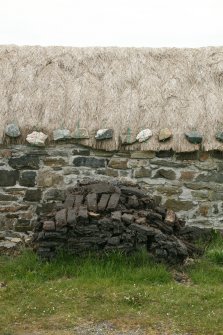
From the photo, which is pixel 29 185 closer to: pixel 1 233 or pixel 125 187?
pixel 1 233

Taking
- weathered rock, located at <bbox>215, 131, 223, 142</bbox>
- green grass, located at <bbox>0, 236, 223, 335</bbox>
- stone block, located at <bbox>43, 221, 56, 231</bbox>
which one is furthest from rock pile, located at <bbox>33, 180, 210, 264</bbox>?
weathered rock, located at <bbox>215, 131, 223, 142</bbox>

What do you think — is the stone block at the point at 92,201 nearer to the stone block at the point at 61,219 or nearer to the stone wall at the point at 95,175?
the stone block at the point at 61,219

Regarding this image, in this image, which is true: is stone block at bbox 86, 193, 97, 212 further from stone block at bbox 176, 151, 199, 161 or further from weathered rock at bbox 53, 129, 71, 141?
stone block at bbox 176, 151, 199, 161

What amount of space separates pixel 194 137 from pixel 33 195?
3.15 meters

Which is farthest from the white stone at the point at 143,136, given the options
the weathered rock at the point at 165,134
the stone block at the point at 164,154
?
the stone block at the point at 164,154

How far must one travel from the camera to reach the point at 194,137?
10234mm

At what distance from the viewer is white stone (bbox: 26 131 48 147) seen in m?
10.2

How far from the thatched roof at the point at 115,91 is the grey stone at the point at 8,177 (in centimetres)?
77

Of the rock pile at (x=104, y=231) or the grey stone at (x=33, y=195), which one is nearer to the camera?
the rock pile at (x=104, y=231)

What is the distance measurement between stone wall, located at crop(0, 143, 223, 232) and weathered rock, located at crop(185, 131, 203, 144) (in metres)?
0.24

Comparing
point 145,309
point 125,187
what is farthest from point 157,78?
point 145,309

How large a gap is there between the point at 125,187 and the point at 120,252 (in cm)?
146

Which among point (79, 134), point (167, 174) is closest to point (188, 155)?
point (167, 174)

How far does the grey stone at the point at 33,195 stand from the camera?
34.1 ft
